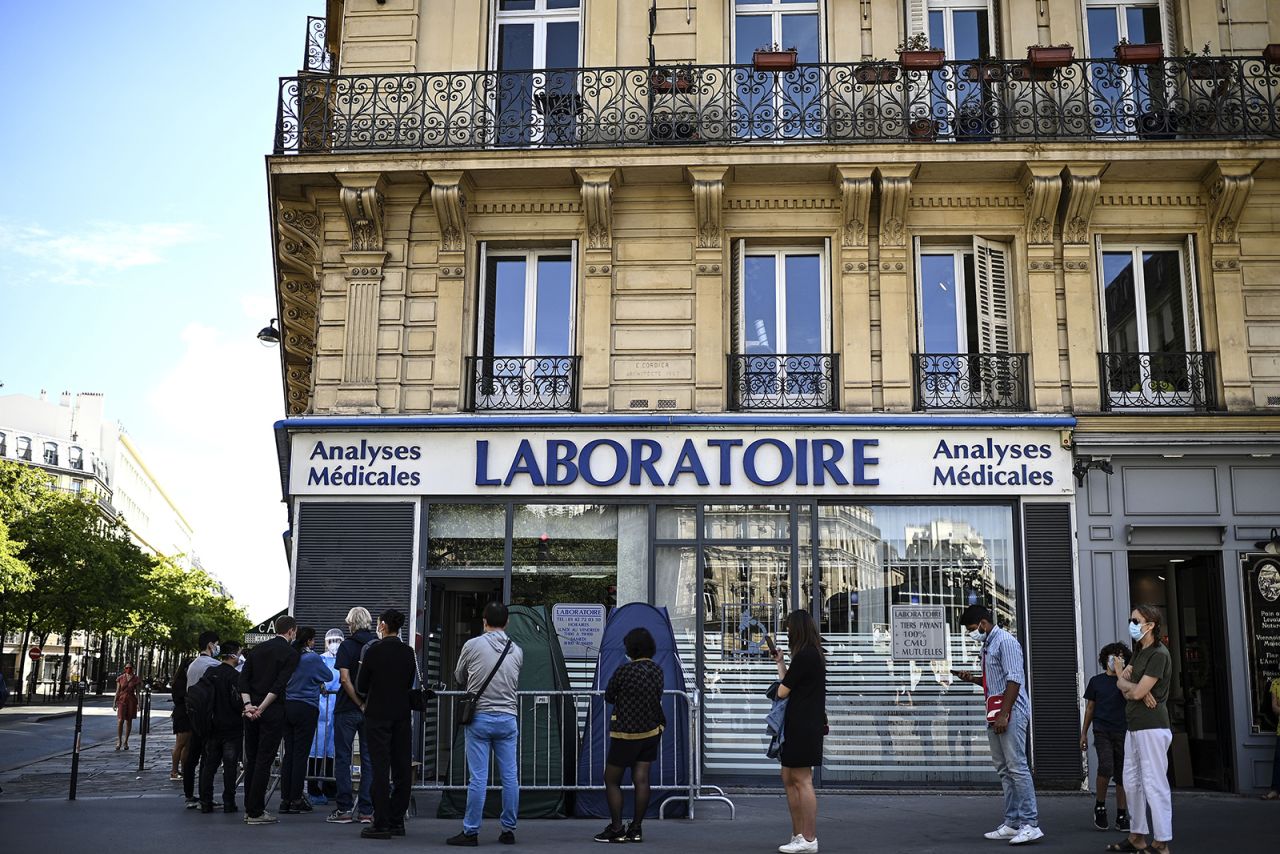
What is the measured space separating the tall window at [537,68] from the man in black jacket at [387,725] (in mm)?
7231

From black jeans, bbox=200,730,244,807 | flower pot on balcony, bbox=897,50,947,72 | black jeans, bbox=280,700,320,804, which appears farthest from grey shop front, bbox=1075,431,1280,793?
black jeans, bbox=200,730,244,807

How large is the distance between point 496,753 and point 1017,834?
12.8 feet

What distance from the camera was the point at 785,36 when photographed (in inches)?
584

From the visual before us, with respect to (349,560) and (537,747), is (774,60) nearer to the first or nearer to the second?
(349,560)

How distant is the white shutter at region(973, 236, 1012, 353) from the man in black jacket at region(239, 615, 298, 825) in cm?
853

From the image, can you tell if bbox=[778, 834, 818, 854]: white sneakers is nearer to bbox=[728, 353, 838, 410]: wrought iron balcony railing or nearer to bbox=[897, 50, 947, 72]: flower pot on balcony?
bbox=[728, 353, 838, 410]: wrought iron balcony railing

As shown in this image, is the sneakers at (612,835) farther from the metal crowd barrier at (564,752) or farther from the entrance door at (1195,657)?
the entrance door at (1195,657)

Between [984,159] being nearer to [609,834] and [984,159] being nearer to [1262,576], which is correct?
[1262,576]

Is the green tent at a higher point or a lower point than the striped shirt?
lower

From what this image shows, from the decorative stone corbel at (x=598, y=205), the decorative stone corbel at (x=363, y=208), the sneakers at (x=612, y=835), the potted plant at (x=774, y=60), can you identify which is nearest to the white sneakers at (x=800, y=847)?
the sneakers at (x=612, y=835)

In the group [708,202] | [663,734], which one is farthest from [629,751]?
[708,202]

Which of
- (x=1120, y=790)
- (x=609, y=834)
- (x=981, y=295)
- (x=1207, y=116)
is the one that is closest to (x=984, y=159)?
(x=981, y=295)

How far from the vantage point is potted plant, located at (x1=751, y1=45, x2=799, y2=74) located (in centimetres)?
1395

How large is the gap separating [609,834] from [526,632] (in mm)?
2405
